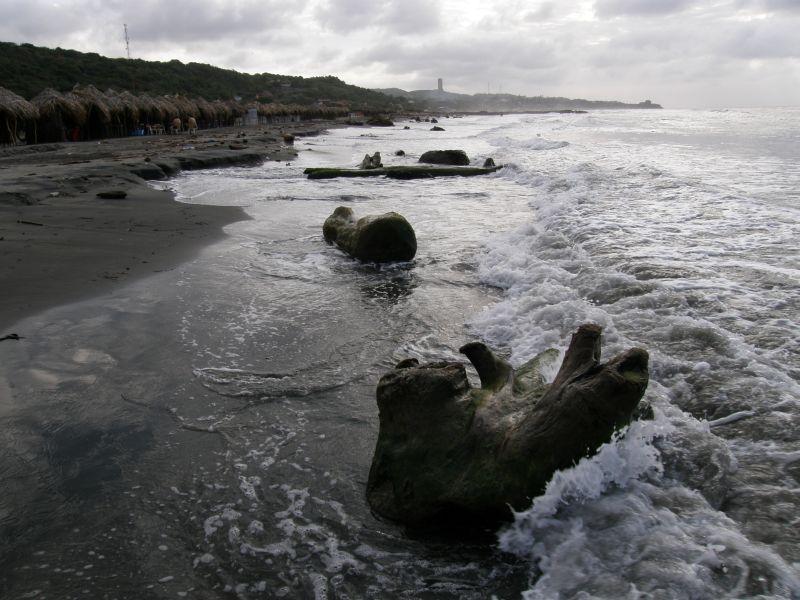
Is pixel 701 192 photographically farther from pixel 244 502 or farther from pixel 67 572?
pixel 67 572

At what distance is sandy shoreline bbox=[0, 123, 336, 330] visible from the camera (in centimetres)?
593

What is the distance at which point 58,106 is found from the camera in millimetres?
26266

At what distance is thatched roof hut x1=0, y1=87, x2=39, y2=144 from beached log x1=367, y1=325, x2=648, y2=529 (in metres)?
25.8

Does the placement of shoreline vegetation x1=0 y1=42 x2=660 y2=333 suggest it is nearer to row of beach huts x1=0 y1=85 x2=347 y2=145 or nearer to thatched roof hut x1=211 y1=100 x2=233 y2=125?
row of beach huts x1=0 y1=85 x2=347 y2=145

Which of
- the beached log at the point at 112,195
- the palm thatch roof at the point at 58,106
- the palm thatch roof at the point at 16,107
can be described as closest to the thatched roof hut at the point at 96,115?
the palm thatch roof at the point at 58,106

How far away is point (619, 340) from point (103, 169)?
14.0 m

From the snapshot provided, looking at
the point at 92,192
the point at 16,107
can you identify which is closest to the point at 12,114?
the point at 16,107

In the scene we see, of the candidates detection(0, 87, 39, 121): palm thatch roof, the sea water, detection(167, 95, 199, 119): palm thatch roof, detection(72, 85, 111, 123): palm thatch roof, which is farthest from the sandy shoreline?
detection(167, 95, 199, 119): palm thatch roof

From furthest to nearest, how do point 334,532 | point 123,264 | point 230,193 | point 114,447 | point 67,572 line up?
point 230,193, point 123,264, point 114,447, point 334,532, point 67,572

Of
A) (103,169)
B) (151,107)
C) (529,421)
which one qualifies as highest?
(151,107)

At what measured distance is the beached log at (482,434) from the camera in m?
2.61

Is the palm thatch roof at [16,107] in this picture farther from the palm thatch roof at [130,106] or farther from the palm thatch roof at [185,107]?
the palm thatch roof at [185,107]

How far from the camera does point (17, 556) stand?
2418mm

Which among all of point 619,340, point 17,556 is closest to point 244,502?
point 17,556
